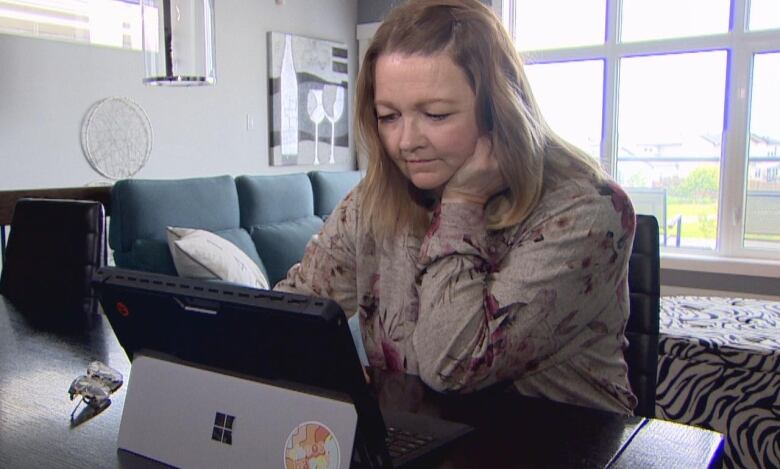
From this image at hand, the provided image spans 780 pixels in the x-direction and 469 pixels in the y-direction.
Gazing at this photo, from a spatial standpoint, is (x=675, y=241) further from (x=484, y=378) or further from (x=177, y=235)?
(x=484, y=378)

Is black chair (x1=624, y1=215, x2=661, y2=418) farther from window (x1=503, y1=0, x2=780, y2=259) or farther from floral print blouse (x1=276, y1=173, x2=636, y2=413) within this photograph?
window (x1=503, y1=0, x2=780, y2=259)

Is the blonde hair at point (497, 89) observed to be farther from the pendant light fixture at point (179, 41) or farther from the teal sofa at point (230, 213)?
the teal sofa at point (230, 213)

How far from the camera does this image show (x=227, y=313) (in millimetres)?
604

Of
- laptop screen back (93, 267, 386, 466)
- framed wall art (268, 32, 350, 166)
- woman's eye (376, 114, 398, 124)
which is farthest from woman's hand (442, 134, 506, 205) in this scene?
framed wall art (268, 32, 350, 166)

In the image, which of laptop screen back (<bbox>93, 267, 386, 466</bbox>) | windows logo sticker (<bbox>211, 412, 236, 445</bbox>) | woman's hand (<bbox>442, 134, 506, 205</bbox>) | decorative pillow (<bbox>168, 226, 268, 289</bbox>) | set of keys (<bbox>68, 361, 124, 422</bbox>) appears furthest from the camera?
decorative pillow (<bbox>168, 226, 268, 289</bbox>)

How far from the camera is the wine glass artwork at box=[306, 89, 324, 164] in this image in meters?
5.08

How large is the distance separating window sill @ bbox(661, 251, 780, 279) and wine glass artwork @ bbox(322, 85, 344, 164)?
99.0 inches

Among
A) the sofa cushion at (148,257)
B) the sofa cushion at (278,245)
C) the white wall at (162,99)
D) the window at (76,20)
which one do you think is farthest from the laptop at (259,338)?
the window at (76,20)

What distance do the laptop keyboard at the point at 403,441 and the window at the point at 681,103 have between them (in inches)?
143

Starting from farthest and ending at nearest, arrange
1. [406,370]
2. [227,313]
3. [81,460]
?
[406,370] → [81,460] → [227,313]

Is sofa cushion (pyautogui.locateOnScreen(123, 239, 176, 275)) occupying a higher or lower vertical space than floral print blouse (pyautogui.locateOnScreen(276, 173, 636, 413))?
lower

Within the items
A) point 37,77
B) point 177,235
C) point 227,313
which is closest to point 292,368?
point 227,313

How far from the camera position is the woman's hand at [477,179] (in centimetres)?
101

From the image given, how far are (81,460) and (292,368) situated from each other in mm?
293
